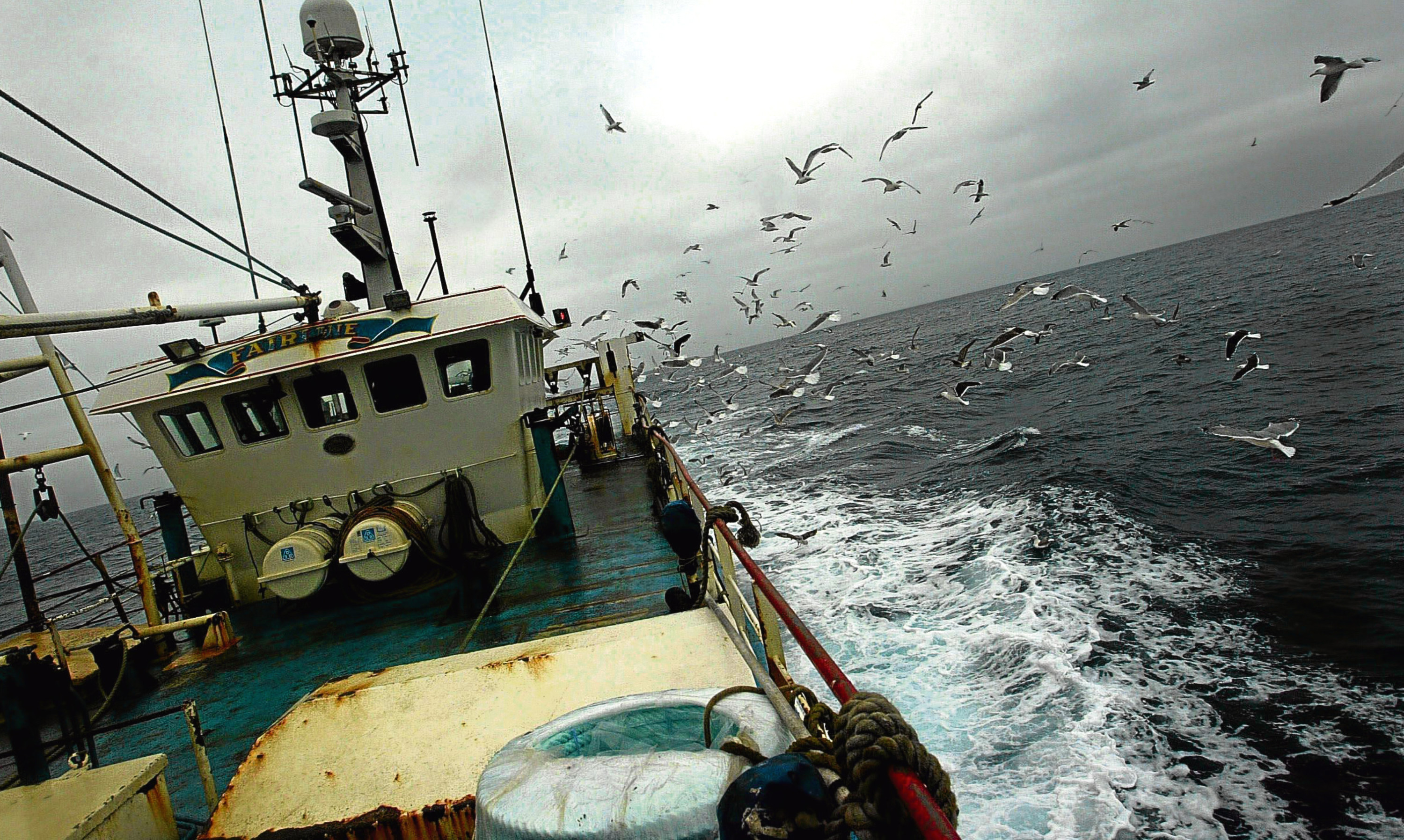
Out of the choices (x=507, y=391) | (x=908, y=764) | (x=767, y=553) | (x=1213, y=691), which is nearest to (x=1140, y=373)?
(x=767, y=553)

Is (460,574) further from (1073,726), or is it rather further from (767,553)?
(1073,726)

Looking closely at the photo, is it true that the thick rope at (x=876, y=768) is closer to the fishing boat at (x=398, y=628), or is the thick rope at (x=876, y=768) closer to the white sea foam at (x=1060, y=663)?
the fishing boat at (x=398, y=628)

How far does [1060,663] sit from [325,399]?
9458 mm

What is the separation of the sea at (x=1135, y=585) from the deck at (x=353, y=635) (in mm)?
2812

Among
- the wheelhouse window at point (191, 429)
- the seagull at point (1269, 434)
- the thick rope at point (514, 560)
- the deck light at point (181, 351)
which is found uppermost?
the deck light at point (181, 351)

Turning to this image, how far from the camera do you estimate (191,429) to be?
8.51 m

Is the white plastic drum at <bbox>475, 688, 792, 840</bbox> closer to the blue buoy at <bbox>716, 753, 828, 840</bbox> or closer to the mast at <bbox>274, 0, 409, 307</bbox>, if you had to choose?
the blue buoy at <bbox>716, 753, 828, 840</bbox>

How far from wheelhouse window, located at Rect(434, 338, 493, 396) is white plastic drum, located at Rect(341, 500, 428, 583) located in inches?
74.9

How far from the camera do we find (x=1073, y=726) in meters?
6.36

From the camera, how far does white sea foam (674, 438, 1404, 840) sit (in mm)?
5441

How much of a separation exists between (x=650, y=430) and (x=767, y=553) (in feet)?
11.0

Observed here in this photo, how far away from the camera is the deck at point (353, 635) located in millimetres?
5496

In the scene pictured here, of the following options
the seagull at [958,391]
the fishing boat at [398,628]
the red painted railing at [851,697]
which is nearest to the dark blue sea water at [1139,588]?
the seagull at [958,391]

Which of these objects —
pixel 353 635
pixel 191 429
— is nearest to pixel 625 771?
pixel 353 635
